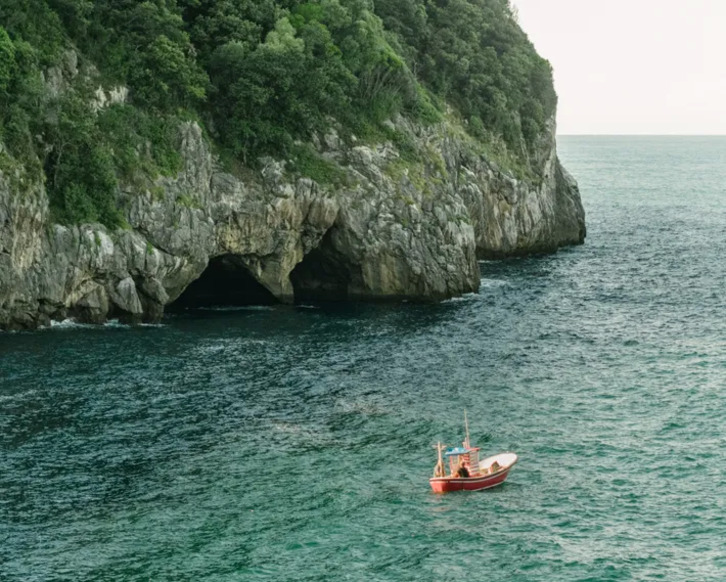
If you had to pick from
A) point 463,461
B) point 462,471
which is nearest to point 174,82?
point 463,461

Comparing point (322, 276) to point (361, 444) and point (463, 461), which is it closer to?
point (361, 444)

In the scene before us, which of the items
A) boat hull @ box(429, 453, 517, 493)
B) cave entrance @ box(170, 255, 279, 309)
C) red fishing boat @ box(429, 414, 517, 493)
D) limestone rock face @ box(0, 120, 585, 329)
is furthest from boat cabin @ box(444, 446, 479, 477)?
cave entrance @ box(170, 255, 279, 309)

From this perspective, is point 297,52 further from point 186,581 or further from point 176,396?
point 186,581

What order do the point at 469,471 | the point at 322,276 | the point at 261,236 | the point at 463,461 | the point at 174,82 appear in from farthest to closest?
the point at 322,276
the point at 261,236
the point at 174,82
the point at 463,461
the point at 469,471

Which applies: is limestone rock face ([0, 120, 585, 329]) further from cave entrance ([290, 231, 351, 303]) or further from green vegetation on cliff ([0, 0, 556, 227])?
green vegetation on cliff ([0, 0, 556, 227])

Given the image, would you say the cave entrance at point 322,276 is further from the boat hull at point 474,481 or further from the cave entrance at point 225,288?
the boat hull at point 474,481

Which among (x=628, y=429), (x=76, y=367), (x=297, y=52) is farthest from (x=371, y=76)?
(x=628, y=429)
